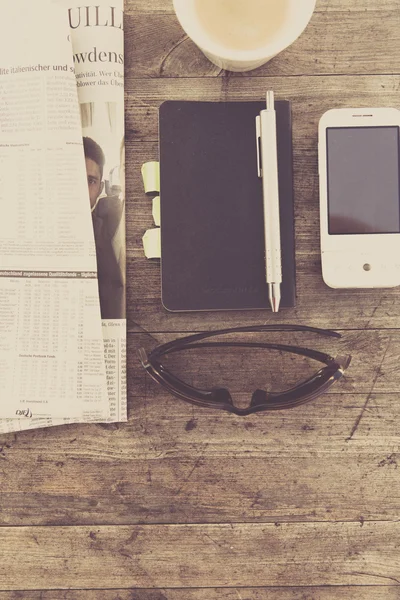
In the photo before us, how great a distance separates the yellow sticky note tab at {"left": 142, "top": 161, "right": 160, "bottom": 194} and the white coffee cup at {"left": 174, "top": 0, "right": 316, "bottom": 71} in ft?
0.39

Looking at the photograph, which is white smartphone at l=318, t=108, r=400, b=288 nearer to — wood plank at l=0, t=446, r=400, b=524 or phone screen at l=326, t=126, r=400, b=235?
phone screen at l=326, t=126, r=400, b=235

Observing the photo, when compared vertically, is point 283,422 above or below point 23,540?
above

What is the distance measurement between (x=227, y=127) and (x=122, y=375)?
0.27 meters

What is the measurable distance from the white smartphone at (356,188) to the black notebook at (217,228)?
0.15 ft

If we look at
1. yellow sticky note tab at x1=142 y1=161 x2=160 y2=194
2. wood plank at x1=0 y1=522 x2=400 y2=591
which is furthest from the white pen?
wood plank at x1=0 y1=522 x2=400 y2=591

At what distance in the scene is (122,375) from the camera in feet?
1.71

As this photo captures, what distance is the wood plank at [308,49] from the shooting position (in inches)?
20.7

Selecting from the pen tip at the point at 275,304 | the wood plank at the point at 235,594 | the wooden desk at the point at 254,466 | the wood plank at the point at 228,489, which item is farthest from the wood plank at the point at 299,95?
the wood plank at the point at 235,594

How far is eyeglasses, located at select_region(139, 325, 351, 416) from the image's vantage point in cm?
49

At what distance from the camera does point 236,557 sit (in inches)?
20.5

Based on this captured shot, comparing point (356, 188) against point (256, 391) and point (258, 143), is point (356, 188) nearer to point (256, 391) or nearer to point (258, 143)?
point (258, 143)

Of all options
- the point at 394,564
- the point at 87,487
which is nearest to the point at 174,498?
the point at 87,487

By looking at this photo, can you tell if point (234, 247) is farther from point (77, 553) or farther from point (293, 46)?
point (77, 553)

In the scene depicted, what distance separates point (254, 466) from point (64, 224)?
313 mm
